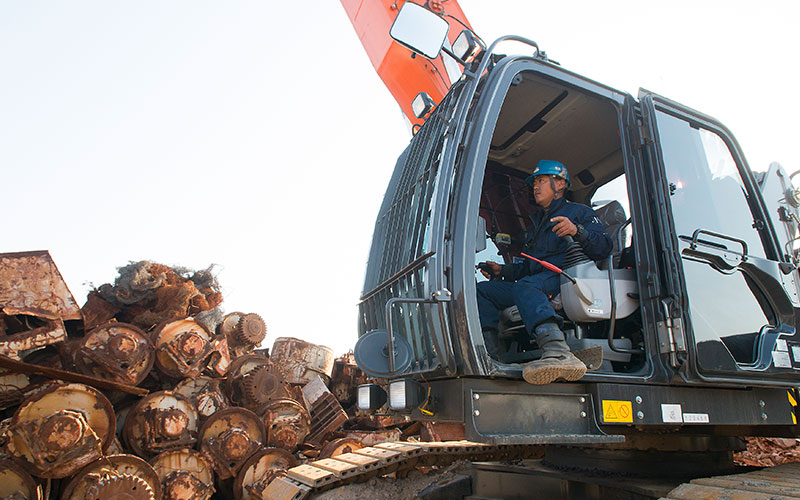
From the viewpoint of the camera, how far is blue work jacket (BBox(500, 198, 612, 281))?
121 inches

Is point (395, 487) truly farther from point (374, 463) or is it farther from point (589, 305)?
point (589, 305)

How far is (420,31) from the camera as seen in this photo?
9.55ft

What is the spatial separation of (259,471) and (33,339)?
2.20 metres

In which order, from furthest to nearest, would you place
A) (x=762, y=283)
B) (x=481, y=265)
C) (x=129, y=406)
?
1. (x=129, y=406)
2. (x=481, y=265)
3. (x=762, y=283)

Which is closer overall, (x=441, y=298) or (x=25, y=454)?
(x=441, y=298)

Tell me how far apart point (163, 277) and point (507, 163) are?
3.44 m

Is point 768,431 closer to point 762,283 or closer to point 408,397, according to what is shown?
point 762,283

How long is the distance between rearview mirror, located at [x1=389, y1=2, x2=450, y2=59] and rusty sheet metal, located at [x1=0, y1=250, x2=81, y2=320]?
137 inches

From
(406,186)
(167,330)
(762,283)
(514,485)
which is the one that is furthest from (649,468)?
(167,330)

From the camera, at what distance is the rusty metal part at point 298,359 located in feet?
22.1

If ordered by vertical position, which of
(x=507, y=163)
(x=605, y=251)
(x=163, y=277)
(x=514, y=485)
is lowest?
(x=514, y=485)

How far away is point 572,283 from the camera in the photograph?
296cm

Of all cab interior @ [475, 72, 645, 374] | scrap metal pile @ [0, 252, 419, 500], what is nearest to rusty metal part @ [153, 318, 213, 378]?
scrap metal pile @ [0, 252, 419, 500]

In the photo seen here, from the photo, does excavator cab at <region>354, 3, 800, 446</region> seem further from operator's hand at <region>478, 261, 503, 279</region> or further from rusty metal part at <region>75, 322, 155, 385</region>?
rusty metal part at <region>75, 322, 155, 385</region>
